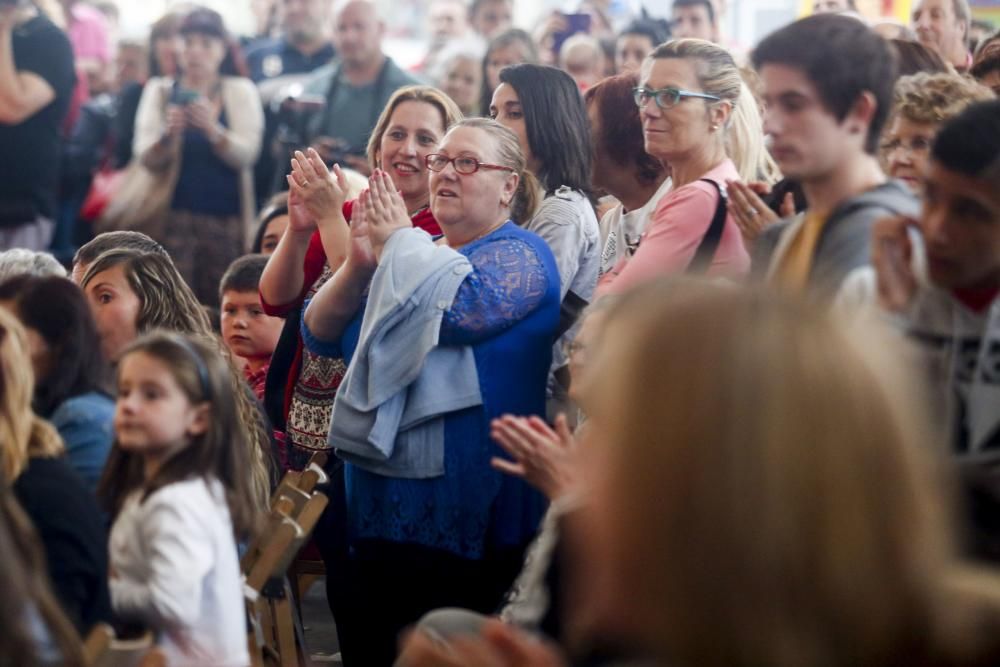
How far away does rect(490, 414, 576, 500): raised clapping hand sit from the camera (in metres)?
3.18

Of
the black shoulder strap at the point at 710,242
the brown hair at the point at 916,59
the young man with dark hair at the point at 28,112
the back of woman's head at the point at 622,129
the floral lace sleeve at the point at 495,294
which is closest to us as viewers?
the black shoulder strap at the point at 710,242

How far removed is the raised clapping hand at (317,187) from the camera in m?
4.04

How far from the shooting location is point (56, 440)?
10.0 feet

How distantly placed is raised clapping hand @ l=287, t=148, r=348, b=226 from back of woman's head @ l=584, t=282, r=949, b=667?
2.66 meters

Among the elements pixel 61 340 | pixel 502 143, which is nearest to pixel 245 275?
pixel 502 143

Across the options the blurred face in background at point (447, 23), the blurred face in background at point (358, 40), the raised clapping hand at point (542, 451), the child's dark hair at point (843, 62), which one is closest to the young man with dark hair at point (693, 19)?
the blurred face in background at point (358, 40)

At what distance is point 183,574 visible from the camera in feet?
9.71

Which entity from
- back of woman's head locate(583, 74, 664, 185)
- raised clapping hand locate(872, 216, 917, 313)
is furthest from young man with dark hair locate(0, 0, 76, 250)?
raised clapping hand locate(872, 216, 917, 313)

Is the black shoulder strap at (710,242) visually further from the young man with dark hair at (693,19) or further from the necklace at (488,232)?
the young man with dark hair at (693,19)

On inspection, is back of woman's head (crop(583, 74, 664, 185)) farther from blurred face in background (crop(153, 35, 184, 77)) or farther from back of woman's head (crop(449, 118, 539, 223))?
blurred face in background (crop(153, 35, 184, 77))

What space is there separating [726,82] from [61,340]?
5.57ft

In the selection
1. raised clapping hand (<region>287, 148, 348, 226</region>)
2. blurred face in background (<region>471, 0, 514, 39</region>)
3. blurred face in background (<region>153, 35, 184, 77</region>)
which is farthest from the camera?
blurred face in background (<region>471, 0, 514, 39</region>)

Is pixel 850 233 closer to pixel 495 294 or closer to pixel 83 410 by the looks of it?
pixel 495 294

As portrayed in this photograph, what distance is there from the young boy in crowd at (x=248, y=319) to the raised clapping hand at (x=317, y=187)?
2.48ft
